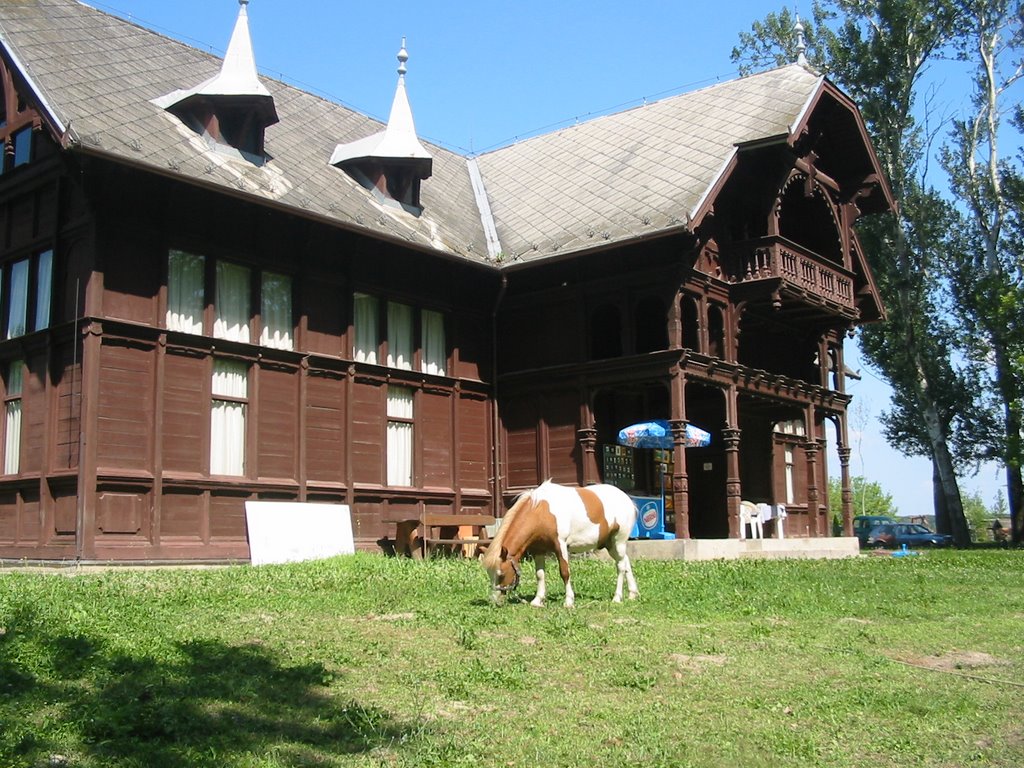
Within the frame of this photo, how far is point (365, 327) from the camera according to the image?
75.2 feet

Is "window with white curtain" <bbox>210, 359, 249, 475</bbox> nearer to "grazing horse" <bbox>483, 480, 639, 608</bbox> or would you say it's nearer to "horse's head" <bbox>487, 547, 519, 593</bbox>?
"grazing horse" <bbox>483, 480, 639, 608</bbox>

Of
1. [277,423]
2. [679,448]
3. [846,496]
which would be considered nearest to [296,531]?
[277,423]

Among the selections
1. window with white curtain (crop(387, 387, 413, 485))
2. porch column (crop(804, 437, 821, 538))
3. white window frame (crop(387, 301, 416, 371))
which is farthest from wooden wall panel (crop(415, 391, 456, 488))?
porch column (crop(804, 437, 821, 538))

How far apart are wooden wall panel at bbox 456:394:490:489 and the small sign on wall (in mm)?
4010

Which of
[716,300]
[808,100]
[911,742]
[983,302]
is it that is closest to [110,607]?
[911,742]

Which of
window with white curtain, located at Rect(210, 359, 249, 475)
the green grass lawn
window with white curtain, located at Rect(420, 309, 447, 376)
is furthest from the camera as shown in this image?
window with white curtain, located at Rect(420, 309, 447, 376)

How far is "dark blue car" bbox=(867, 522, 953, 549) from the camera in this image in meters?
49.8

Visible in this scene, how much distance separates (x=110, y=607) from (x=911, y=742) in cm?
795

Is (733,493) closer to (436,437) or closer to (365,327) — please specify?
(436,437)

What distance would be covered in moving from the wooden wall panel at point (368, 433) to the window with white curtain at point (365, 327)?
0.63m

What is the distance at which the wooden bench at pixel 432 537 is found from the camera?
67.5ft

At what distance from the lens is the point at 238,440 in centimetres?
1995

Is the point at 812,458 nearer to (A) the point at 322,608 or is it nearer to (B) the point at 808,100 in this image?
(B) the point at 808,100

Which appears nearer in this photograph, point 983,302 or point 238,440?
point 238,440
